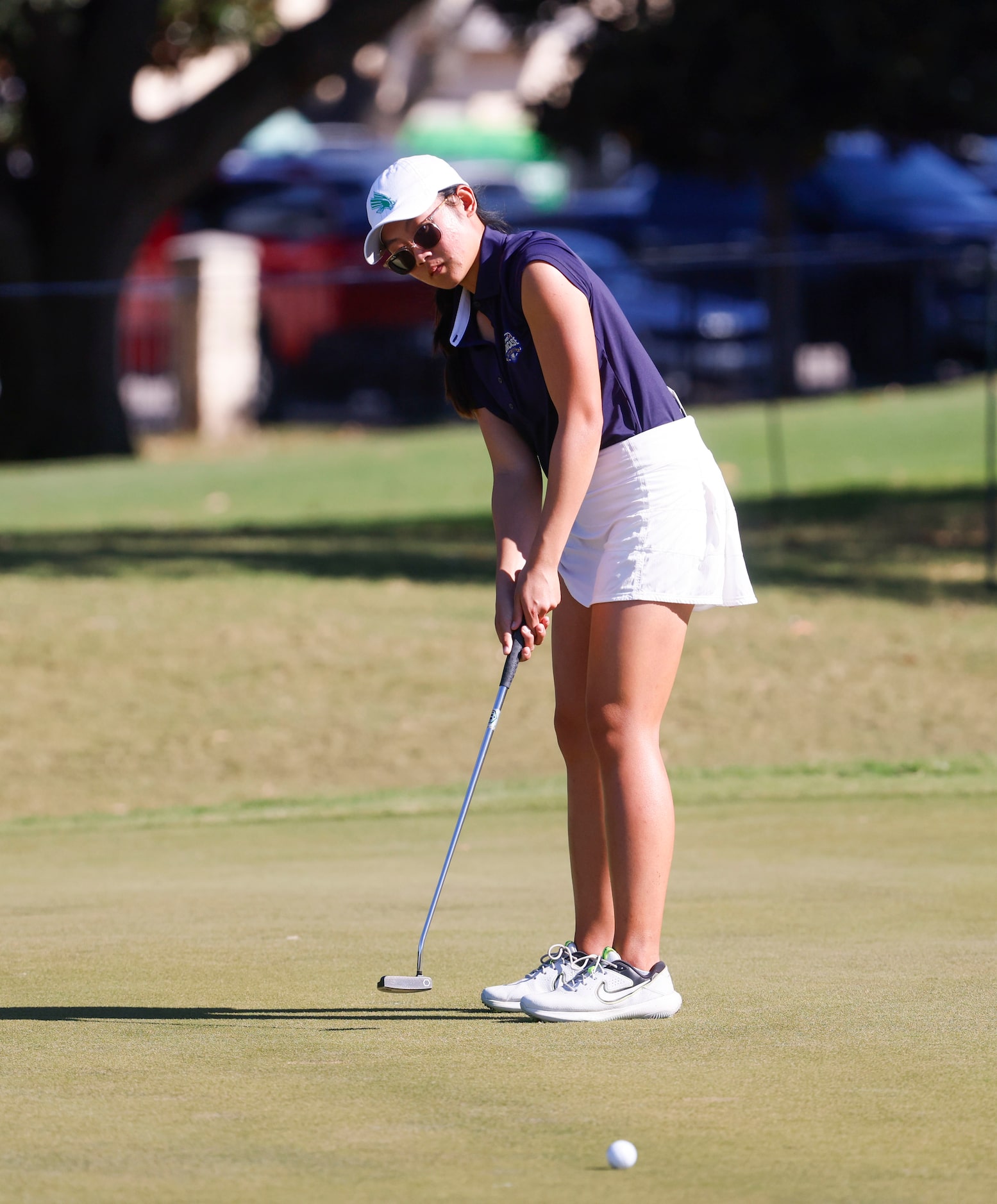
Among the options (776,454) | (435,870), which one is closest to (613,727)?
(435,870)

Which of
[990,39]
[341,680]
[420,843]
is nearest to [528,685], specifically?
[341,680]

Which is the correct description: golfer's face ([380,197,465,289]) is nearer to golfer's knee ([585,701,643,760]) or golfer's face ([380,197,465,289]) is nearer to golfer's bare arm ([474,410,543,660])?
golfer's bare arm ([474,410,543,660])

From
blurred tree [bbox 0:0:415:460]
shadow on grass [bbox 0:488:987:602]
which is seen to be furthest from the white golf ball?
blurred tree [bbox 0:0:415:460]

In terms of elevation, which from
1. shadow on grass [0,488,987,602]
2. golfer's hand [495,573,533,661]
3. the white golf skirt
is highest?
the white golf skirt

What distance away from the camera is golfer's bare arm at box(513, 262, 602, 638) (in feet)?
13.8

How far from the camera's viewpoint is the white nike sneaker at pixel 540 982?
4.38 m

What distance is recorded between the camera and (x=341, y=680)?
11086 mm

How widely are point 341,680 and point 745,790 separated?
338cm

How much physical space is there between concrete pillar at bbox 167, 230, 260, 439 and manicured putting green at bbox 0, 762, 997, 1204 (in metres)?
14.1

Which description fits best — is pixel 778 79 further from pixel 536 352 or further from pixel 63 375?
pixel 536 352

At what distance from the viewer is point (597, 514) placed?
4.41 metres

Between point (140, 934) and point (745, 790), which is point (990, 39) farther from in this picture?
point (140, 934)

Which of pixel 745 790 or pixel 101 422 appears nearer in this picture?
pixel 745 790

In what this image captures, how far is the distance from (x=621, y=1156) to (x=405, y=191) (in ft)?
6.74
